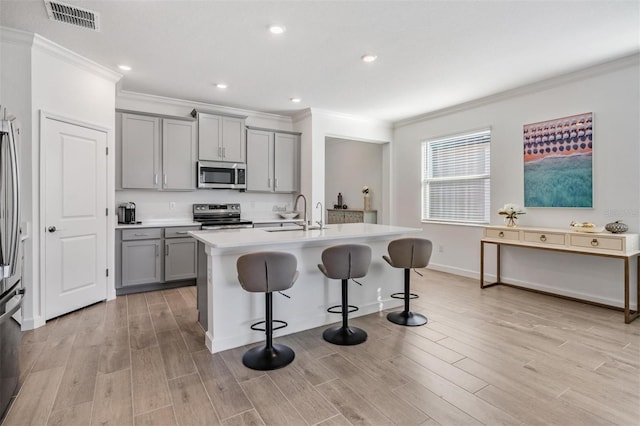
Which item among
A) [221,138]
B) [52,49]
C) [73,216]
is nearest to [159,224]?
[73,216]

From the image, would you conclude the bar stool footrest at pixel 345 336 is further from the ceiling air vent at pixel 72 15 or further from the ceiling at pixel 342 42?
the ceiling air vent at pixel 72 15

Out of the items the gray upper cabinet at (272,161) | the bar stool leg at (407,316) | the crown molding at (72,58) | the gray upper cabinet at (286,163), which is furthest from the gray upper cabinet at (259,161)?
the bar stool leg at (407,316)

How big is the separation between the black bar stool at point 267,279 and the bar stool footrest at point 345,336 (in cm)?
45

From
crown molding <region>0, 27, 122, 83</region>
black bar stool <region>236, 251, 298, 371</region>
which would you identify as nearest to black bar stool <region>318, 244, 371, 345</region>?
black bar stool <region>236, 251, 298, 371</region>

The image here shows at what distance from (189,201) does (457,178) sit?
436cm

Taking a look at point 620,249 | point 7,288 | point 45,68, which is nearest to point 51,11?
point 45,68

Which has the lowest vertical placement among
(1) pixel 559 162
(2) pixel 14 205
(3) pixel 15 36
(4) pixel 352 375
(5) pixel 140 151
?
(4) pixel 352 375

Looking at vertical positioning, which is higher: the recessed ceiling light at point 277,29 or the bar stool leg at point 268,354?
the recessed ceiling light at point 277,29

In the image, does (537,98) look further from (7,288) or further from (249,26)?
(7,288)

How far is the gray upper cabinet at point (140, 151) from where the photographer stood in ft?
14.7

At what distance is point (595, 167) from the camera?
12.5ft

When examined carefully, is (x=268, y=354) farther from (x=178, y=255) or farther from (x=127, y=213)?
(x=127, y=213)

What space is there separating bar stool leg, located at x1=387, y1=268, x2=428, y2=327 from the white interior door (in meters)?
3.38

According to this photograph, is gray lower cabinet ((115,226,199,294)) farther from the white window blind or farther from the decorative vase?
the decorative vase
